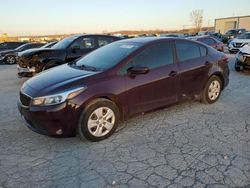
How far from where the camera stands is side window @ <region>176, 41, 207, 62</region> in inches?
201

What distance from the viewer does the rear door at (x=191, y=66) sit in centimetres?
506

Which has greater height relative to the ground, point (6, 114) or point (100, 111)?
point (100, 111)

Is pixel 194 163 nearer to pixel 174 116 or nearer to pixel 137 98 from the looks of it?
pixel 137 98

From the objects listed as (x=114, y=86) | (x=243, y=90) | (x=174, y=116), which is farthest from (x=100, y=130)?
(x=243, y=90)

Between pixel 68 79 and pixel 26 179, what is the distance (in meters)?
1.58

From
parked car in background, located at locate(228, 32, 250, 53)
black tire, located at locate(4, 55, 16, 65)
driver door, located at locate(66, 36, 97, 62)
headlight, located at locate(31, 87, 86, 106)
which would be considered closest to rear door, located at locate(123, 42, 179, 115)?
headlight, located at locate(31, 87, 86, 106)

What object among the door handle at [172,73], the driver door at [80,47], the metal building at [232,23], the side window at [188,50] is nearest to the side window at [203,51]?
the side window at [188,50]

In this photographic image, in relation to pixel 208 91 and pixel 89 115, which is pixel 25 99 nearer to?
pixel 89 115

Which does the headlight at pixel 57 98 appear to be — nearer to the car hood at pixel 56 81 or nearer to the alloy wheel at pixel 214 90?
the car hood at pixel 56 81

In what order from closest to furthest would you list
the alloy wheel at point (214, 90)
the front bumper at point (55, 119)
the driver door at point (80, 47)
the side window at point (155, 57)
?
the front bumper at point (55, 119) < the side window at point (155, 57) < the alloy wheel at point (214, 90) < the driver door at point (80, 47)

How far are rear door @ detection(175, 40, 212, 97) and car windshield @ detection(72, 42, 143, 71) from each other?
38.3 inches

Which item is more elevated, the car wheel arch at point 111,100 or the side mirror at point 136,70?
the side mirror at point 136,70

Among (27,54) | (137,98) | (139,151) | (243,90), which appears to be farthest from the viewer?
(27,54)

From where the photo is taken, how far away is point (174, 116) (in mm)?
5098
